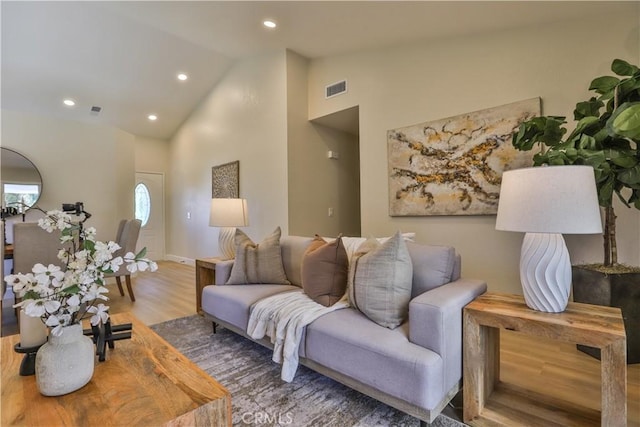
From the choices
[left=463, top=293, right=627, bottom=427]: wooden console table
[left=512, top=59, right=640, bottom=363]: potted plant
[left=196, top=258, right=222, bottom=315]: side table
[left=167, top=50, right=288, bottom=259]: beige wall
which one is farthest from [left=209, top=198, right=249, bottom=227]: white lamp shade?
[left=512, top=59, right=640, bottom=363]: potted plant

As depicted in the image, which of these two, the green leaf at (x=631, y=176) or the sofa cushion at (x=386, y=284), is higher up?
the green leaf at (x=631, y=176)

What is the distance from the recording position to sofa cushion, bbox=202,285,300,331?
2.24 metres

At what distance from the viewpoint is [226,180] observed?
5.21 m

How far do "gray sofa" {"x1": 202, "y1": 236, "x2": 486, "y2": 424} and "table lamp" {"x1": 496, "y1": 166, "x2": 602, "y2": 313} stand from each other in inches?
13.0

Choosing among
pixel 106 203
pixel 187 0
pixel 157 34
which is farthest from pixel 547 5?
pixel 106 203

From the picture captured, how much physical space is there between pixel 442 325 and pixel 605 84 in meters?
2.03

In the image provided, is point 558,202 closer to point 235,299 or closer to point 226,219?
point 235,299

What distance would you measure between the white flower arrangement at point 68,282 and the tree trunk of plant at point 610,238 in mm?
2833

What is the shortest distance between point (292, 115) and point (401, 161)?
165 centimetres

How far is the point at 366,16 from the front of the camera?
119 inches

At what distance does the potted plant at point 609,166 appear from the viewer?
194 centimetres

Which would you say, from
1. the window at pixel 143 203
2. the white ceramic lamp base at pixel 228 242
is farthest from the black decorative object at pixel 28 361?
the window at pixel 143 203

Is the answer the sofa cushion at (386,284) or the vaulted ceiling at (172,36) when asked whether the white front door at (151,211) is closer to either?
the vaulted ceiling at (172,36)

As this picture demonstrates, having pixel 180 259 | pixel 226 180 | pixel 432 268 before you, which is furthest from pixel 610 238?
pixel 180 259
